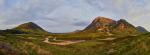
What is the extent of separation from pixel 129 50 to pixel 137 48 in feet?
5.74

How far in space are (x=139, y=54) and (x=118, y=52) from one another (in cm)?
640

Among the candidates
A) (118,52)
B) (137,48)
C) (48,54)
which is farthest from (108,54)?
(48,54)

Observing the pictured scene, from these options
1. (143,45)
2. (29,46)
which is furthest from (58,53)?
(143,45)

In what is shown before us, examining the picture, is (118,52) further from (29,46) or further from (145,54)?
(29,46)

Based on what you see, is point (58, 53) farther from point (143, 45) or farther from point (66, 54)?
point (143, 45)

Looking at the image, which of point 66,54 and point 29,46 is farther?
point 66,54

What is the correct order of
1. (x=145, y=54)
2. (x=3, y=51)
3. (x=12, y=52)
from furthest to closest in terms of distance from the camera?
(x=145, y=54)
(x=12, y=52)
(x=3, y=51)

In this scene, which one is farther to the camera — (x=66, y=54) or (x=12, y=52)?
(x=66, y=54)

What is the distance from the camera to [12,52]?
4419cm

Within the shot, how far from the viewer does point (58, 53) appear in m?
64.2

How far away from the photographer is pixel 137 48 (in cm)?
5766

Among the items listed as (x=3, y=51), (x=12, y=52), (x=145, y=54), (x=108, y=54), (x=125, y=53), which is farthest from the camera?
(x=108, y=54)

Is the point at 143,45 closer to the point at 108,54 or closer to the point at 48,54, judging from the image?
the point at 108,54

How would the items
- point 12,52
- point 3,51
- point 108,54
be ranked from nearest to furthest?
point 3,51 → point 12,52 → point 108,54
